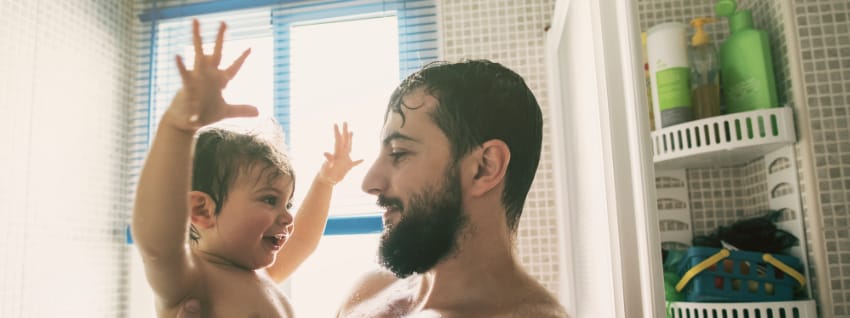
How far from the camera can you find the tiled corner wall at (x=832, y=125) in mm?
731

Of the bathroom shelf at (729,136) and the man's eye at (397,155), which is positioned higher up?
the bathroom shelf at (729,136)

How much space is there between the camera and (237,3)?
812 millimetres

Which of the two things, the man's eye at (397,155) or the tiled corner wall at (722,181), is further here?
the tiled corner wall at (722,181)

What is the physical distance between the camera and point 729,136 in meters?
0.76

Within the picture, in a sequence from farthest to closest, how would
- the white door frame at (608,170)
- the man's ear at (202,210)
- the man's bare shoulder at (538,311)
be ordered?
the man's ear at (202,210), the man's bare shoulder at (538,311), the white door frame at (608,170)

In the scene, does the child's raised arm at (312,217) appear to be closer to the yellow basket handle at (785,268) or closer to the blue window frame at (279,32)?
the blue window frame at (279,32)

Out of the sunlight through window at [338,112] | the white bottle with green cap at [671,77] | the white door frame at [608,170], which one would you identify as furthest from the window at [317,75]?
the white bottle with green cap at [671,77]

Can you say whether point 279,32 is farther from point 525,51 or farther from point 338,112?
point 525,51

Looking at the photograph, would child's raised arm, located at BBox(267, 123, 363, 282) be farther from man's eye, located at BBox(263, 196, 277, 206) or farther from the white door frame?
the white door frame

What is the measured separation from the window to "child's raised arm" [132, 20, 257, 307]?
0.05 m

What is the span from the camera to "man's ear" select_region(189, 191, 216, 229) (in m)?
0.70

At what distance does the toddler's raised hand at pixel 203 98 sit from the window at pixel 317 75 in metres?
0.05

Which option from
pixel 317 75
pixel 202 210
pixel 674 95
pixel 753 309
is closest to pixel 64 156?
pixel 202 210

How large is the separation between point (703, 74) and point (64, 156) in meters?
1.00
